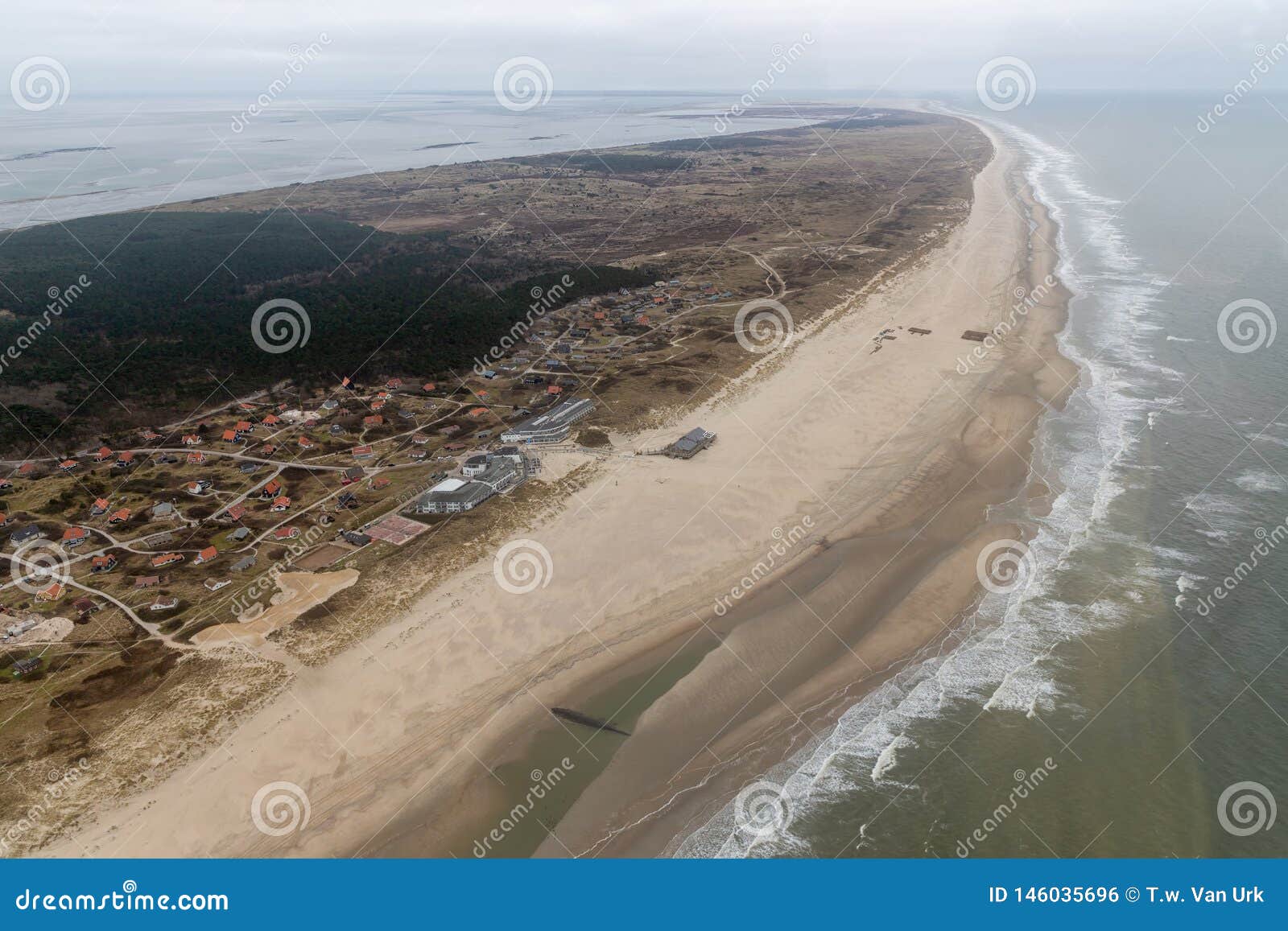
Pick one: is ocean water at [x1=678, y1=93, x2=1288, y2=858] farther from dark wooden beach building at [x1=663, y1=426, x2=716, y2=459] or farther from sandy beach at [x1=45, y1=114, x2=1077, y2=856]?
dark wooden beach building at [x1=663, y1=426, x2=716, y2=459]

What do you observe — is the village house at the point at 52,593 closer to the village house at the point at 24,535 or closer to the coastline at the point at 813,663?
the village house at the point at 24,535

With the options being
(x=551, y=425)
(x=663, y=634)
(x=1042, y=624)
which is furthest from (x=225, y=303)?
(x=1042, y=624)

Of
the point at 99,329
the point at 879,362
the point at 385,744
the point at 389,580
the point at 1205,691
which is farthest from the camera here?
the point at 99,329

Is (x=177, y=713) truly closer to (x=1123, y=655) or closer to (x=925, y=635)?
(x=925, y=635)

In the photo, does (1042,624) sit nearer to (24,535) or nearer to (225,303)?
(24,535)

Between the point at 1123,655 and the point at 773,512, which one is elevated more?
the point at 773,512

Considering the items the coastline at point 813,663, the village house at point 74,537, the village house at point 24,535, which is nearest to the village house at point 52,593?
the village house at point 74,537

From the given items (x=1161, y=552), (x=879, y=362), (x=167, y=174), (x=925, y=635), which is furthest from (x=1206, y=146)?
(x=167, y=174)
